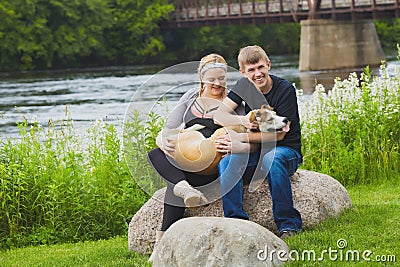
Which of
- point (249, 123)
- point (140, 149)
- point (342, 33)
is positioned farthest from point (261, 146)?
point (342, 33)

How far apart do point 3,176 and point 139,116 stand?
1561mm

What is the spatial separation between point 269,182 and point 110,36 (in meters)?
60.0

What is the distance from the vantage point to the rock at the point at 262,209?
639 centimetres

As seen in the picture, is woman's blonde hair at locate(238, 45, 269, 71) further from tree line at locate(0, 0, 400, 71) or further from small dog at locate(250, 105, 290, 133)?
tree line at locate(0, 0, 400, 71)

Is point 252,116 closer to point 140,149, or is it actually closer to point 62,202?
point 140,149

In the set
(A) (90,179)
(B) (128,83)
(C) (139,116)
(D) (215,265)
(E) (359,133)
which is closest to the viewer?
(D) (215,265)

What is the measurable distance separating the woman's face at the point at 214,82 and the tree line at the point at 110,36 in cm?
5036

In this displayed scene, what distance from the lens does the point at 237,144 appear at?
6.11 metres

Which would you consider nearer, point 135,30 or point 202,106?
point 202,106

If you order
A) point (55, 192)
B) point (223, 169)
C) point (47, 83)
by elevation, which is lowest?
point (47, 83)

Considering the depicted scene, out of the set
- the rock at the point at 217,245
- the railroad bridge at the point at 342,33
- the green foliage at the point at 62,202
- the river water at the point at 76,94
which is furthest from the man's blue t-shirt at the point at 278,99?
the railroad bridge at the point at 342,33

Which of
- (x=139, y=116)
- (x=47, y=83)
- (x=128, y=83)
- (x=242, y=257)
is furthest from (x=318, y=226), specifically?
(x=47, y=83)

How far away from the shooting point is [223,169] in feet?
19.9

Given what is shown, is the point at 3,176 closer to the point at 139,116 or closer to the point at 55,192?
the point at 55,192
